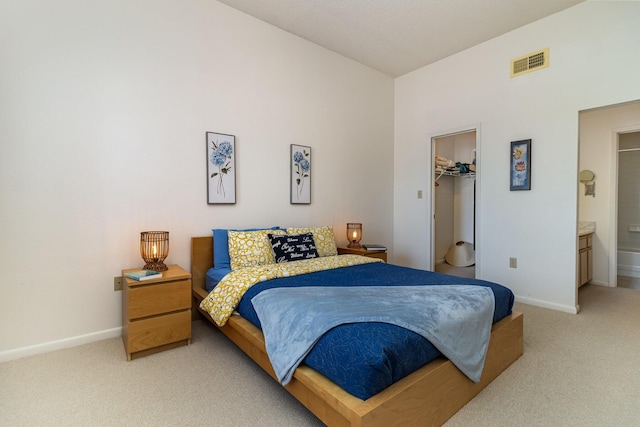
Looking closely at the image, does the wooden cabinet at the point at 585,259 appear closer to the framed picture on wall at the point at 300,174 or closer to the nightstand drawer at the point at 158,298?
the framed picture on wall at the point at 300,174

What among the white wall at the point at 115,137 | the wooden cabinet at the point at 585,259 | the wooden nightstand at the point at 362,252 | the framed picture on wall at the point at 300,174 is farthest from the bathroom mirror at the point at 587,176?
the white wall at the point at 115,137

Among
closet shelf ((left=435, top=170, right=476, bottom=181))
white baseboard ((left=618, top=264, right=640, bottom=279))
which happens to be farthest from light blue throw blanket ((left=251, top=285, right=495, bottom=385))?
white baseboard ((left=618, top=264, right=640, bottom=279))

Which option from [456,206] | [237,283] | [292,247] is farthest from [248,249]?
[456,206]

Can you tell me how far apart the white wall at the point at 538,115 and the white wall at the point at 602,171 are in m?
1.22

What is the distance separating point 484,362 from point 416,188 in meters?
2.99

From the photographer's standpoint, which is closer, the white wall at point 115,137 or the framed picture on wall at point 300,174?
the white wall at point 115,137

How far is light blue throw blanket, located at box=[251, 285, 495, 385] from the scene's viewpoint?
1.47 meters

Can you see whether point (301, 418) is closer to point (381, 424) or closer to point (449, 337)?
point (381, 424)

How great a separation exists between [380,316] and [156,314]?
1.66 m

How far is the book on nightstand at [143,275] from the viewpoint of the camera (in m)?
2.19

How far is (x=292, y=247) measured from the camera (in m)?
2.93

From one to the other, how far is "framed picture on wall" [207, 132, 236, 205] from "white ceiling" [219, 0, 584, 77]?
133 centimetres

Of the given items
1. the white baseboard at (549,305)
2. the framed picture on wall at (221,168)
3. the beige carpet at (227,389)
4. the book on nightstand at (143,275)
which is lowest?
the beige carpet at (227,389)

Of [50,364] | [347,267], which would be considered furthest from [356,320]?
[50,364]
